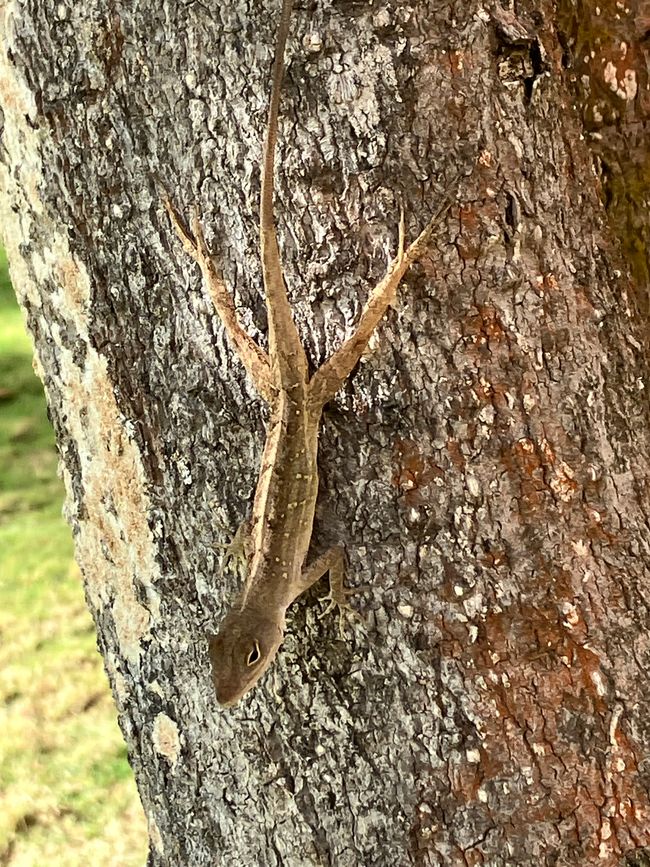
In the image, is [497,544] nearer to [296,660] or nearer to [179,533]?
[296,660]

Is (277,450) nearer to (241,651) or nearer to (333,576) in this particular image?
(333,576)

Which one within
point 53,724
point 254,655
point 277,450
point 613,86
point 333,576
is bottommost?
point 254,655

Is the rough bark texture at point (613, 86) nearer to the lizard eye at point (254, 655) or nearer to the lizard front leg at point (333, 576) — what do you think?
the lizard front leg at point (333, 576)

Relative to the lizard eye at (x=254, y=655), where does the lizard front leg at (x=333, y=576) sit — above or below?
above

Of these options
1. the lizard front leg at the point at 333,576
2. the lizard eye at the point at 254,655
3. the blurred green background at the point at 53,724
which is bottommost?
the lizard eye at the point at 254,655

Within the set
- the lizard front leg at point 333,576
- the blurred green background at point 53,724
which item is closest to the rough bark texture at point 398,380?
the lizard front leg at point 333,576

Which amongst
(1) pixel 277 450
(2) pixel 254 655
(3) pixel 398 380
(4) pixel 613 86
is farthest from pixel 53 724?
(4) pixel 613 86

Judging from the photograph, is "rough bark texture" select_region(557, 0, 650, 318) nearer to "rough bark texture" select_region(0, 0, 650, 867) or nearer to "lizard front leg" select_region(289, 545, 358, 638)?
"rough bark texture" select_region(0, 0, 650, 867)
